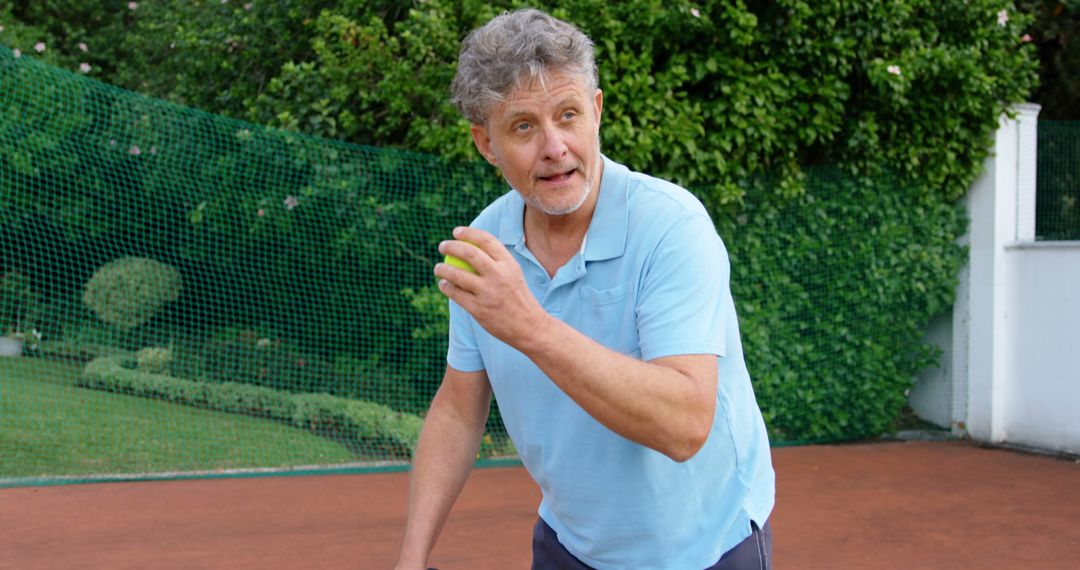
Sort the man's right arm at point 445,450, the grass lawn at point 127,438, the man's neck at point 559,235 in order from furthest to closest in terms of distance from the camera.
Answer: the grass lawn at point 127,438 < the man's right arm at point 445,450 < the man's neck at point 559,235

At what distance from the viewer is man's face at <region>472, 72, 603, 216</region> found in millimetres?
1896

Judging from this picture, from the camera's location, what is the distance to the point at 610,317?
1.88m

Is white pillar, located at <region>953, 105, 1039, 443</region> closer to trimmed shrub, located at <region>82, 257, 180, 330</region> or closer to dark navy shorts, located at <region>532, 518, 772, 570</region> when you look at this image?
trimmed shrub, located at <region>82, 257, 180, 330</region>

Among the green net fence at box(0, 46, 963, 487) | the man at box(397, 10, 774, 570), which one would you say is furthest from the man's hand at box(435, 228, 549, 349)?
the green net fence at box(0, 46, 963, 487)

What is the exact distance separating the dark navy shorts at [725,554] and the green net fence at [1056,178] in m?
7.69

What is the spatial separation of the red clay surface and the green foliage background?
1.18 m

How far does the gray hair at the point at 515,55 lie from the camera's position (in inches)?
73.8

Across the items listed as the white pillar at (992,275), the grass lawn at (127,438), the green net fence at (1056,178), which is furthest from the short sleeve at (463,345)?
the green net fence at (1056,178)


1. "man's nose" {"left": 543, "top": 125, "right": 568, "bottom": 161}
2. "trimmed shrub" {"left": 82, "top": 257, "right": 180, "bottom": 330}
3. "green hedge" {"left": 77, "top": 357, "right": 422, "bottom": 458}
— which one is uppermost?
"man's nose" {"left": 543, "top": 125, "right": 568, "bottom": 161}

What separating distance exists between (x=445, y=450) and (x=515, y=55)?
84cm

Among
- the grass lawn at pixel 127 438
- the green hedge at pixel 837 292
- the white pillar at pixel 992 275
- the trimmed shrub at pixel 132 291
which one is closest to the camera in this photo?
the grass lawn at pixel 127 438

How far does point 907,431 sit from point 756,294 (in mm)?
1881

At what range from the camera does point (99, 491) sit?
6.23 metres

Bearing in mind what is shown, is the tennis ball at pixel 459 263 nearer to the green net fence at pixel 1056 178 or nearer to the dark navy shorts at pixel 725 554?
the dark navy shorts at pixel 725 554
